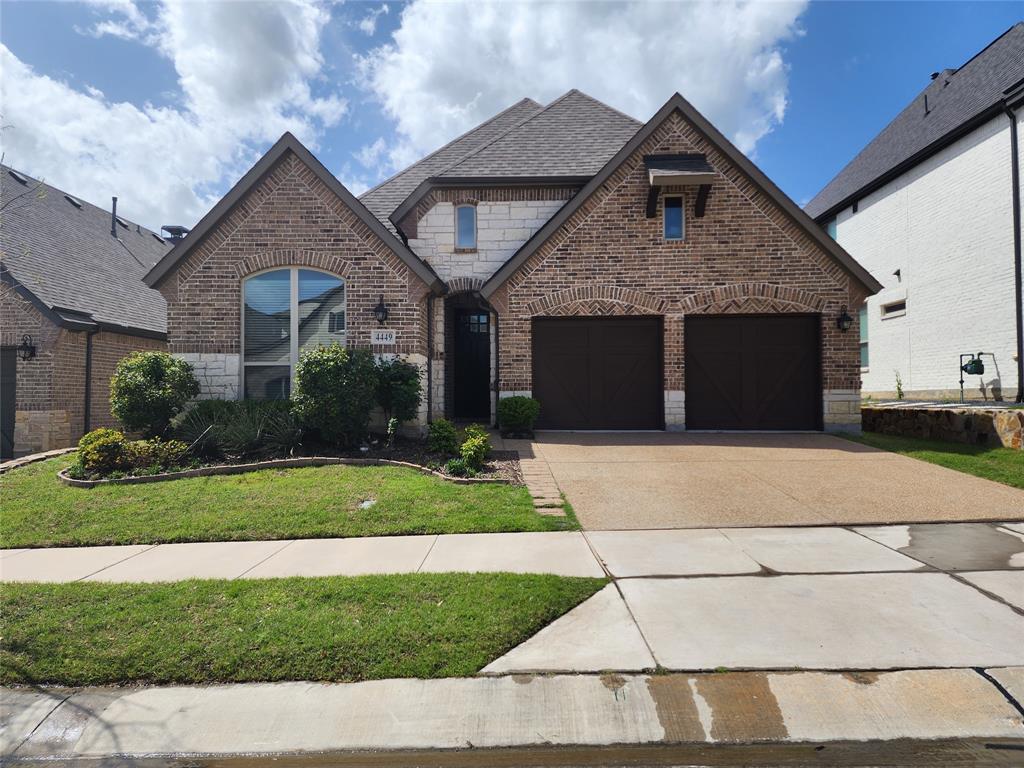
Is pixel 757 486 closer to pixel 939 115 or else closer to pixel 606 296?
pixel 606 296

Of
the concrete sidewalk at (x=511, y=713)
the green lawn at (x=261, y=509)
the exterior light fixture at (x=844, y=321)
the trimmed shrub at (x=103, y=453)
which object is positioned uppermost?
the exterior light fixture at (x=844, y=321)

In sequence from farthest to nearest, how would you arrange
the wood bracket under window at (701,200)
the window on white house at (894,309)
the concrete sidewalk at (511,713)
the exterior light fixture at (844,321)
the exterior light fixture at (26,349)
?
the window on white house at (894,309) → the exterior light fixture at (26,349) → the wood bracket under window at (701,200) → the exterior light fixture at (844,321) → the concrete sidewalk at (511,713)

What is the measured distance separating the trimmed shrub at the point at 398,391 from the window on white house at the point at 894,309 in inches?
657

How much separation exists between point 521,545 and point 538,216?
10.3 meters

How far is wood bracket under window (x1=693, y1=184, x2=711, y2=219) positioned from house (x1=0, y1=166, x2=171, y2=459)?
13.8 m

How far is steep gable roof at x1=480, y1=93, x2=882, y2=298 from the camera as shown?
11.8 metres

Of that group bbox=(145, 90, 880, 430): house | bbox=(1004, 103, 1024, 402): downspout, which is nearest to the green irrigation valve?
bbox=(1004, 103, 1024, 402): downspout

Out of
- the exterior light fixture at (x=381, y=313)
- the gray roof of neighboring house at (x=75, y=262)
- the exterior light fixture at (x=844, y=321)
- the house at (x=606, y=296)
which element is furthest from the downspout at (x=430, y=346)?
the exterior light fixture at (x=844, y=321)

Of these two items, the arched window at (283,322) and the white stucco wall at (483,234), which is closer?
the arched window at (283,322)

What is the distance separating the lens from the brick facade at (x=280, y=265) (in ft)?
36.6

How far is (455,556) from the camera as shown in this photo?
5.09 meters

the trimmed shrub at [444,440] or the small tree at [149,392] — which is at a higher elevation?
the small tree at [149,392]

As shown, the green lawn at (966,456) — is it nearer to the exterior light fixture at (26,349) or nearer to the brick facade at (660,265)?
the brick facade at (660,265)

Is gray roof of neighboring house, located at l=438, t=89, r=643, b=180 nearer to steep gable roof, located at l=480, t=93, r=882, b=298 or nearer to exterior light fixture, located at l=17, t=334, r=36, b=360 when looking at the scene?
steep gable roof, located at l=480, t=93, r=882, b=298
